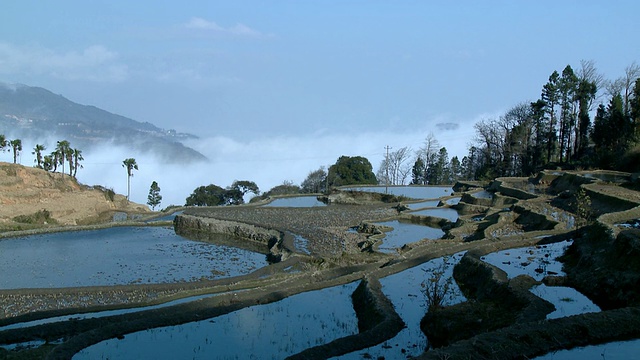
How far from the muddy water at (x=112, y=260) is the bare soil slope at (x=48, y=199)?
16524 millimetres

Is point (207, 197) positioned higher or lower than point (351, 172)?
lower

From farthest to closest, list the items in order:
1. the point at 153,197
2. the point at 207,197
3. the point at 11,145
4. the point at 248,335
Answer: the point at 153,197 → the point at 11,145 → the point at 207,197 → the point at 248,335

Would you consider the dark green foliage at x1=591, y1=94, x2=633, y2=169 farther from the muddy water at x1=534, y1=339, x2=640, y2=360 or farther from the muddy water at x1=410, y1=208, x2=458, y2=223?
the muddy water at x1=534, y1=339, x2=640, y2=360

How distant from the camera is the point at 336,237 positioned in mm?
28125

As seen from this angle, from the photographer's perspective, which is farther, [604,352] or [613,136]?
[613,136]

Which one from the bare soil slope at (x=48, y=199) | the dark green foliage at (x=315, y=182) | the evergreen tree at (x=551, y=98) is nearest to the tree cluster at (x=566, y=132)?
the evergreen tree at (x=551, y=98)

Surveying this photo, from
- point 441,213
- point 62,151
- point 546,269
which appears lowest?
point 546,269

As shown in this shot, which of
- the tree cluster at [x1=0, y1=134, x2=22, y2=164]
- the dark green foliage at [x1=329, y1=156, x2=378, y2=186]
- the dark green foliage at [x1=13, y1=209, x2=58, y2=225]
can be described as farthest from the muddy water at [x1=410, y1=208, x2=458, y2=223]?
the tree cluster at [x1=0, y1=134, x2=22, y2=164]

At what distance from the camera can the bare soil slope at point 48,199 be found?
4762cm

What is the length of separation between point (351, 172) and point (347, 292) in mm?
51626

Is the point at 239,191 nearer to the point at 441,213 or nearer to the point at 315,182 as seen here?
the point at 315,182

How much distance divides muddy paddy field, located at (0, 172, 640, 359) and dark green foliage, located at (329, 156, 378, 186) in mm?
35654

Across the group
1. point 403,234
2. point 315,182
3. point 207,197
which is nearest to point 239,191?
point 207,197

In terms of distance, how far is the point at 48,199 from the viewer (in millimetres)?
52312
